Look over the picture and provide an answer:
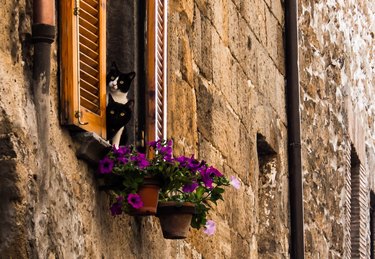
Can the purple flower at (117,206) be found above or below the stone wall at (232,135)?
below

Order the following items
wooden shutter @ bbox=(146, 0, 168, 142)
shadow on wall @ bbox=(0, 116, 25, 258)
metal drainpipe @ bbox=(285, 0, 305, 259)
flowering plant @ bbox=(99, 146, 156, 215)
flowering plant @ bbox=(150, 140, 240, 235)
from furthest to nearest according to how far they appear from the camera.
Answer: metal drainpipe @ bbox=(285, 0, 305, 259)
wooden shutter @ bbox=(146, 0, 168, 142)
flowering plant @ bbox=(150, 140, 240, 235)
flowering plant @ bbox=(99, 146, 156, 215)
shadow on wall @ bbox=(0, 116, 25, 258)

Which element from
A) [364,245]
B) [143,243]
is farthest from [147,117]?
[364,245]

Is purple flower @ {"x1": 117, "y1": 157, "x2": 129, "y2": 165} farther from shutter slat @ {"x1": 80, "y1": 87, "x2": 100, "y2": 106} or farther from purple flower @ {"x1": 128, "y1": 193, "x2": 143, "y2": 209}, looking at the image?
shutter slat @ {"x1": 80, "y1": 87, "x2": 100, "y2": 106}

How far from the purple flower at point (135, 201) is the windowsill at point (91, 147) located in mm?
178

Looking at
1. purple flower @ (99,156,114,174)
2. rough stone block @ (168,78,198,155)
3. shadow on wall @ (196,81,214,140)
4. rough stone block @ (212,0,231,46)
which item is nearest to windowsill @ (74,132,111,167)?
purple flower @ (99,156,114,174)

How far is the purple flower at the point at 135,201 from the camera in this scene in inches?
217

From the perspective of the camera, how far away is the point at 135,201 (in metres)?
5.52

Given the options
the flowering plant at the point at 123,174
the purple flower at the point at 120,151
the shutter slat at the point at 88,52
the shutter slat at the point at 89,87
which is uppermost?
the shutter slat at the point at 88,52

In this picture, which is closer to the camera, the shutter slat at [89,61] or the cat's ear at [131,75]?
the shutter slat at [89,61]

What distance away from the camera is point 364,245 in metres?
12.8

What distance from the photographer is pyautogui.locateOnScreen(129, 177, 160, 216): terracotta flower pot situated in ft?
18.3

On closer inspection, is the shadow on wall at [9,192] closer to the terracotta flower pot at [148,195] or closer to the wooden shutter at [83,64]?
the wooden shutter at [83,64]

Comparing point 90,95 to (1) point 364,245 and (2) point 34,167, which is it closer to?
(2) point 34,167

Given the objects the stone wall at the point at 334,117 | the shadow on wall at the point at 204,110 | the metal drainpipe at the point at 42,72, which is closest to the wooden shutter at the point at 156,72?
the shadow on wall at the point at 204,110
